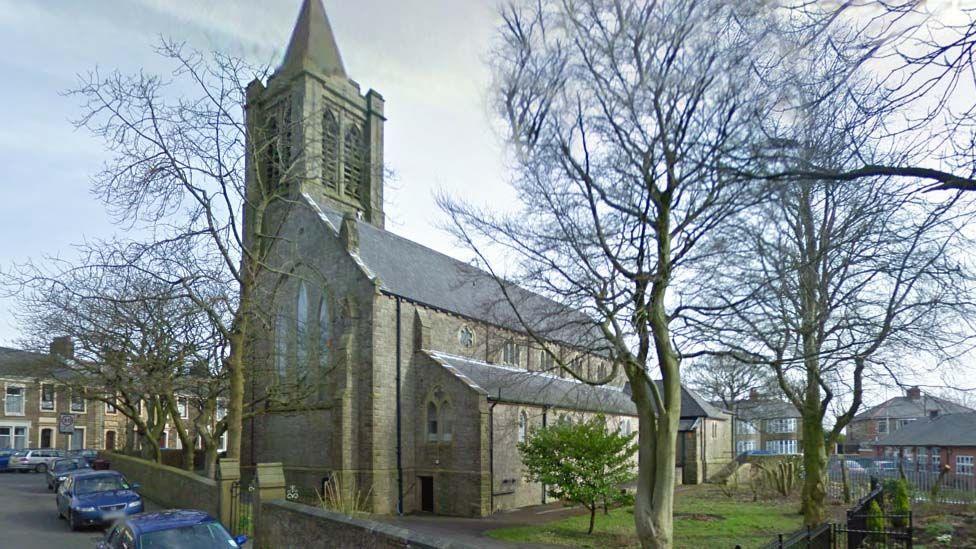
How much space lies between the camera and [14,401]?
5166cm

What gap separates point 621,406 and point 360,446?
72.0ft

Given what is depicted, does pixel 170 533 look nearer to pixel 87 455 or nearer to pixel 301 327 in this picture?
pixel 301 327

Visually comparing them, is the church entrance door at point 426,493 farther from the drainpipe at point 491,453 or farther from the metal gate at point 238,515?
the metal gate at point 238,515

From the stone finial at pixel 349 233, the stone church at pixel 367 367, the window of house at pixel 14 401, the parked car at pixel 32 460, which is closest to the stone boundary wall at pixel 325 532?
the stone church at pixel 367 367

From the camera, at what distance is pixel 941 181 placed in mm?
7133

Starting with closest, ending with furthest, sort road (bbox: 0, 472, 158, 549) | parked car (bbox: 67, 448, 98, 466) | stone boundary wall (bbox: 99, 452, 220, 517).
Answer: road (bbox: 0, 472, 158, 549) < stone boundary wall (bbox: 99, 452, 220, 517) < parked car (bbox: 67, 448, 98, 466)

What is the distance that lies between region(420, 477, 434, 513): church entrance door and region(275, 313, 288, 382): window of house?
307 inches

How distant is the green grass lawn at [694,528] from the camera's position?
757 inches

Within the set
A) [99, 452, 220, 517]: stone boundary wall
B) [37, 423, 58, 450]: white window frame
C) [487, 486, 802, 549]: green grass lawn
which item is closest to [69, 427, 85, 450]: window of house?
[37, 423, 58, 450]: white window frame

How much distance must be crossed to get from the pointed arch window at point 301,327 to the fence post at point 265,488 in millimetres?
13328

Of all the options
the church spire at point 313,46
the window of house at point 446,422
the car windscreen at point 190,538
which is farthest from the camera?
the church spire at point 313,46

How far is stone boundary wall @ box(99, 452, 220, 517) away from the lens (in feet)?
53.6

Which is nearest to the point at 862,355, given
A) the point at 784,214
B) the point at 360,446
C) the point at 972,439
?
the point at 784,214

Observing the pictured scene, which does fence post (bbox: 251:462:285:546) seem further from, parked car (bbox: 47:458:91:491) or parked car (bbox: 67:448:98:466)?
parked car (bbox: 67:448:98:466)
